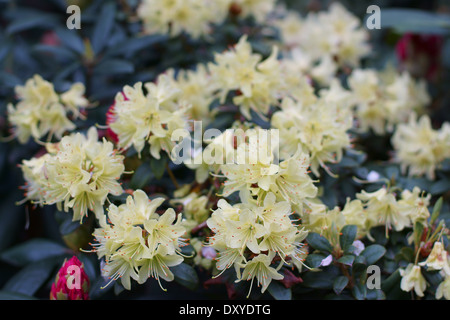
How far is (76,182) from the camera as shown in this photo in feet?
3.51

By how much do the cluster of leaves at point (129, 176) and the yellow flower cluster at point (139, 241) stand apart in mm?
62

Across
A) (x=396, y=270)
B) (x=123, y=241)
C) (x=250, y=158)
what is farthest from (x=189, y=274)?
(x=396, y=270)

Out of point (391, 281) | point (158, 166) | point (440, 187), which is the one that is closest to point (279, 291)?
point (391, 281)

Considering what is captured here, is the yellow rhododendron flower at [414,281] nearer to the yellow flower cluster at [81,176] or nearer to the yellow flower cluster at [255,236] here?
the yellow flower cluster at [255,236]

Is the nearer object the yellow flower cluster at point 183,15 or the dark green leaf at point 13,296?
the dark green leaf at point 13,296

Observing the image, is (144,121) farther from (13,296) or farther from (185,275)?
(13,296)

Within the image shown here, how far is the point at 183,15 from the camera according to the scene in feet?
5.38

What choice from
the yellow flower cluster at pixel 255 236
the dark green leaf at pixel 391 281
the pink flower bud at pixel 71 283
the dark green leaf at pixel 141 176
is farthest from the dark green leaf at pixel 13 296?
the dark green leaf at pixel 391 281

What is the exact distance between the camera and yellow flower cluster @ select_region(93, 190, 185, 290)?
3.28 ft

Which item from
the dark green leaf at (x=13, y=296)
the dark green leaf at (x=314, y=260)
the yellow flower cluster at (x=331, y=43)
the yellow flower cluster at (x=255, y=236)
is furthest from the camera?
the yellow flower cluster at (x=331, y=43)

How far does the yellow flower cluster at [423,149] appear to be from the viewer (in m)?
1.46

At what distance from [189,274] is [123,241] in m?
0.19

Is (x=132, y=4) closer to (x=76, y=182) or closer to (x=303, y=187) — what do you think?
(x=76, y=182)

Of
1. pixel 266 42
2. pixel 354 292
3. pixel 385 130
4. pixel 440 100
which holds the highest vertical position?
pixel 266 42
